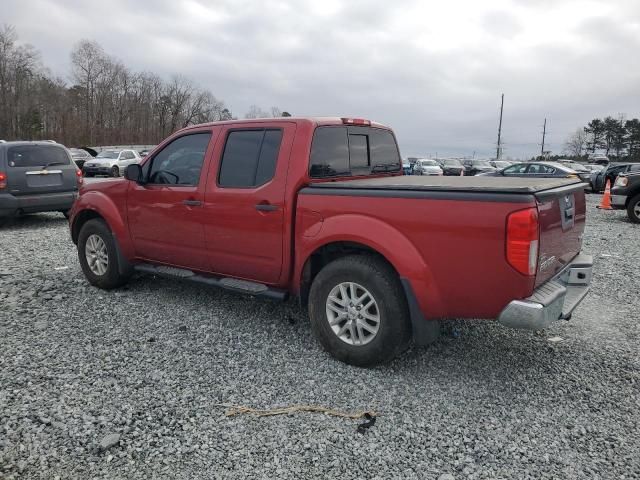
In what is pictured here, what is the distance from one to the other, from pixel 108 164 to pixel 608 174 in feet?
82.6

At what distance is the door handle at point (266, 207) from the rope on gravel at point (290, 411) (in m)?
1.56

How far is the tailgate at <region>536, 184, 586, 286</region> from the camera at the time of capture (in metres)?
3.03

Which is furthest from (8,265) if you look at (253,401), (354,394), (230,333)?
(354,394)

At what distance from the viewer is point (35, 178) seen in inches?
373

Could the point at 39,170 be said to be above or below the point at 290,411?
above

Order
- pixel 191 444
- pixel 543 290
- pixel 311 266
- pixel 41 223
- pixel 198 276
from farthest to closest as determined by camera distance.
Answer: pixel 41 223, pixel 198 276, pixel 311 266, pixel 543 290, pixel 191 444

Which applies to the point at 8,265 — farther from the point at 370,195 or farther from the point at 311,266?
the point at 370,195

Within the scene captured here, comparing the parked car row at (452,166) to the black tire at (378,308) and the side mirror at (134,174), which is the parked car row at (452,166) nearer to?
the side mirror at (134,174)

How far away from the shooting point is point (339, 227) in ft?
11.6

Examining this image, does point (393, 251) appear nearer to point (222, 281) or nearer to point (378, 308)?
point (378, 308)

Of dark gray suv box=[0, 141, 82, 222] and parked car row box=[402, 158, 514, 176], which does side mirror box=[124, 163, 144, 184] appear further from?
parked car row box=[402, 158, 514, 176]

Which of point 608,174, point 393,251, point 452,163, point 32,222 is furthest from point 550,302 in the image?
point 452,163

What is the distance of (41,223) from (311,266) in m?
9.02

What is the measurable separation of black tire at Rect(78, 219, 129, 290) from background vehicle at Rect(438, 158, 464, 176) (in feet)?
103
